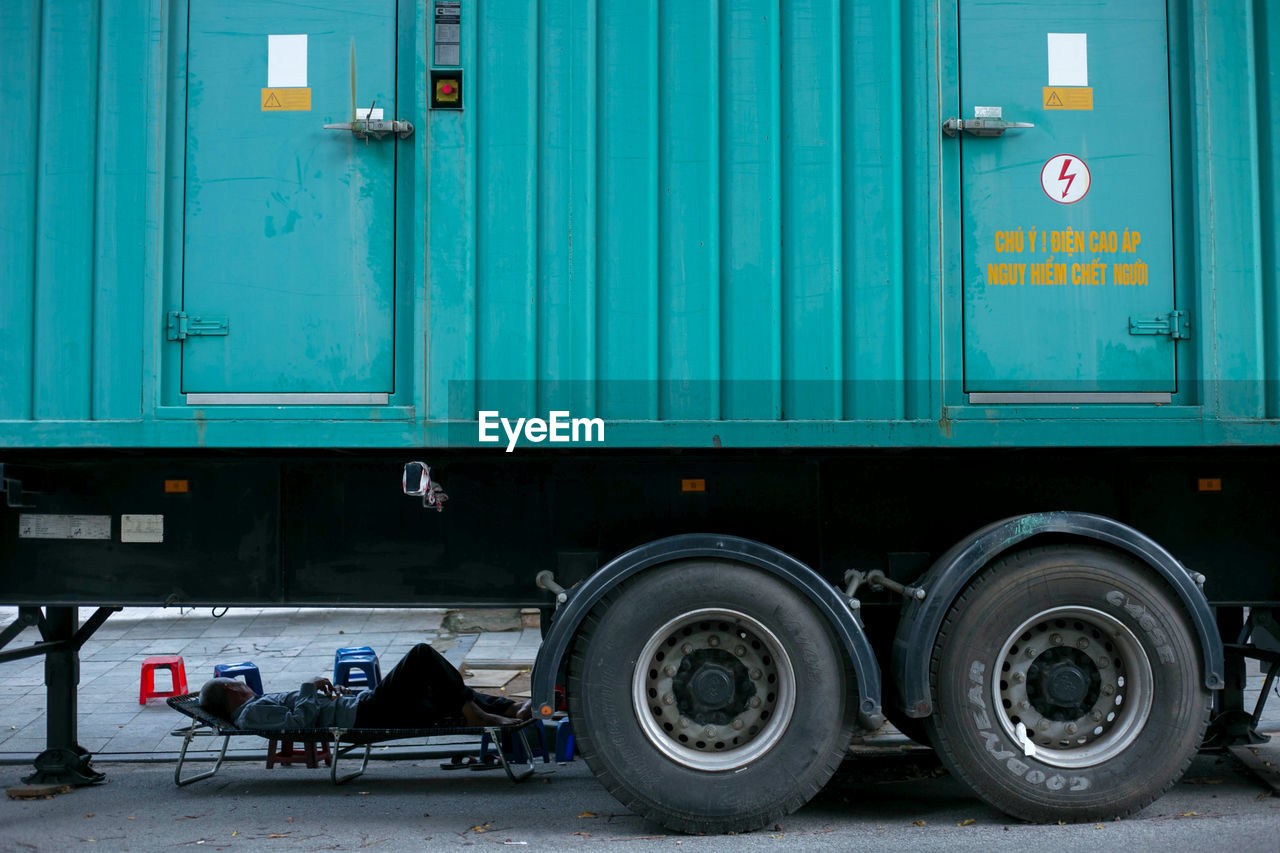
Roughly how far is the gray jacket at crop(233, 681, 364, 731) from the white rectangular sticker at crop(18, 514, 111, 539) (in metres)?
1.16

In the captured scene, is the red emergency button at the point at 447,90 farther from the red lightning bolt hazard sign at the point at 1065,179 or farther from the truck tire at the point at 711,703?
the red lightning bolt hazard sign at the point at 1065,179

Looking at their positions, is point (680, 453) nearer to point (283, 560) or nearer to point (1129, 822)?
point (283, 560)

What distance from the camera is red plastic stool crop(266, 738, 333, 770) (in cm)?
548

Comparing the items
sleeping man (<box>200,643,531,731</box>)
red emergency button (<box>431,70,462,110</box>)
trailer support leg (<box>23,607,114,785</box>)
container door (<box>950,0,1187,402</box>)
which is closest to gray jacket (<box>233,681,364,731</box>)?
sleeping man (<box>200,643,531,731</box>)

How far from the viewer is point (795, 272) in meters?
4.29

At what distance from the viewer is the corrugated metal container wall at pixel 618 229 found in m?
4.24

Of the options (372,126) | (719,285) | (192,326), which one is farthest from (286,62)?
(719,285)

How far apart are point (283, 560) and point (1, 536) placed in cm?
128

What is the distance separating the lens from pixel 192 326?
428cm

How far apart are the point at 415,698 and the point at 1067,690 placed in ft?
10.0

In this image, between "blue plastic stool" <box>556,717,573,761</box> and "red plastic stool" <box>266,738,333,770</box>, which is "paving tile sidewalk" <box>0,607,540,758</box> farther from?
"blue plastic stool" <box>556,717,573,761</box>

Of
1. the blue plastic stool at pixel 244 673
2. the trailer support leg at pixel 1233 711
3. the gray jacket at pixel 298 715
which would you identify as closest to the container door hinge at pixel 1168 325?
the trailer support leg at pixel 1233 711

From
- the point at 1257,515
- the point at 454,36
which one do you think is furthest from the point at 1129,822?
the point at 454,36

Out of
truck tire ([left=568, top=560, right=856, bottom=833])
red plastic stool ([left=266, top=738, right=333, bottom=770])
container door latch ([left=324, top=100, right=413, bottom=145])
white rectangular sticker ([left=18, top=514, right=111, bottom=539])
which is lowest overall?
red plastic stool ([left=266, top=738, right=333, bottom=770])
